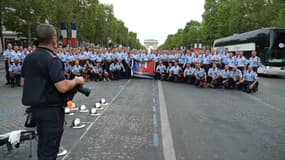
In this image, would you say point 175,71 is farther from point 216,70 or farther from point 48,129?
point 48,129

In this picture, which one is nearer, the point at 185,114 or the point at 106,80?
the point at 185,114

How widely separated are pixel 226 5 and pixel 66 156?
57351 mm

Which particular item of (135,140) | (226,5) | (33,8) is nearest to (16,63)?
(135,140)

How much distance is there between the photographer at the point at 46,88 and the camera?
313cm

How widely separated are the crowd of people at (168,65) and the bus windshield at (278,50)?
263 inches

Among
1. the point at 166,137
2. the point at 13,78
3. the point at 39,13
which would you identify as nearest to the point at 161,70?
the point at 13,78

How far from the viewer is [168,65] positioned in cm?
1888

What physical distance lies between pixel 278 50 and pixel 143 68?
11060 millimetres

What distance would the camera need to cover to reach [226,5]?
57062 mm

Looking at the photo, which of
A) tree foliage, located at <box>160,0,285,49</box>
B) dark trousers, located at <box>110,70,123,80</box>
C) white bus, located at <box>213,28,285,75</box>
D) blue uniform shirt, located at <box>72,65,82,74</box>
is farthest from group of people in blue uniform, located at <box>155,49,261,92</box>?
tree foliage, located at <box>160,0,285,49</box>

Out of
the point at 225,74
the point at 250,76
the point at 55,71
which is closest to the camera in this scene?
the point at 55,71

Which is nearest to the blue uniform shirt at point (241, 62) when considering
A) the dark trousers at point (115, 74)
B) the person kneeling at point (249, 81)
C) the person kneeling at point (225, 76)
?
the person kneeling at point (249, 81)

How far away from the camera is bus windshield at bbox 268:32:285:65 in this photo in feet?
73.0

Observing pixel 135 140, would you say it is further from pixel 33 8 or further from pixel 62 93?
pixel 33 8
